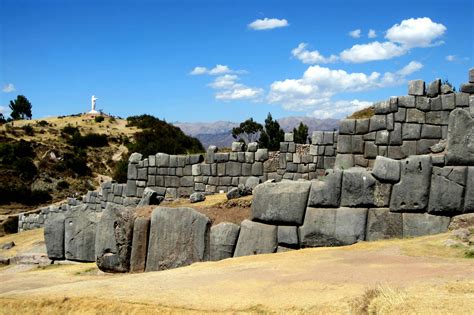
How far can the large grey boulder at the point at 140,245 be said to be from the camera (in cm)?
1198

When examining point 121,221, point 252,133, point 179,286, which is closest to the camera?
point 179,286

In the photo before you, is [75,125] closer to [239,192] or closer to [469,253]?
[239,192]

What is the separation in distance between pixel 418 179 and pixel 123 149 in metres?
49.4

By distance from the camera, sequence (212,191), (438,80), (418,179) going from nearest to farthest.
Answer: (418,179)
(438,80)
(212,191)

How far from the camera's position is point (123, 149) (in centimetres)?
5691

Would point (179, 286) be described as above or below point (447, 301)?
below

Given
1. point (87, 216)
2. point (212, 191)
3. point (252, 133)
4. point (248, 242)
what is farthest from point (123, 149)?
point (248, 242)

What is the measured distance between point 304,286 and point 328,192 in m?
3.89

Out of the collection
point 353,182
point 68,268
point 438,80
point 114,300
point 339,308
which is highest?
point 438,80

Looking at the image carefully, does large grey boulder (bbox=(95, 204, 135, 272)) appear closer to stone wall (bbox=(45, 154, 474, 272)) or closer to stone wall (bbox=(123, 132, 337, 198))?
stone wall (bbox=(45, 154, 474, 272))

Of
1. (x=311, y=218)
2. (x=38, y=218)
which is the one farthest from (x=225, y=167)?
(x=38, y=218)

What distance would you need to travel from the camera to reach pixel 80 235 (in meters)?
14.0

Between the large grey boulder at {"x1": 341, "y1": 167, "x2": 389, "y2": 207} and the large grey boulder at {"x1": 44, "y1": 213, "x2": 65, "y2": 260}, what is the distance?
7.92 metres

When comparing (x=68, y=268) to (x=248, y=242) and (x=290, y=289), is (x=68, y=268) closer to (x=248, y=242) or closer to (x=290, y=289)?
(x=248, y=242)
